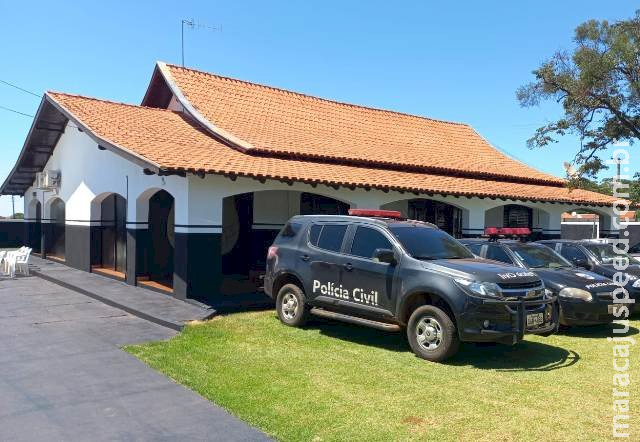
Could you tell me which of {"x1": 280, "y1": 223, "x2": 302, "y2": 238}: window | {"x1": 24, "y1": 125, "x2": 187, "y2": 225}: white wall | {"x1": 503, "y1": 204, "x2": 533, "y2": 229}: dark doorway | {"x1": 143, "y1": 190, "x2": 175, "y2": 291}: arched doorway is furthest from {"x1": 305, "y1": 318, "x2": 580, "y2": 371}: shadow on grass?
A: {"x1": 503, "y1": 204, "x2": 533, "y2": 229}: dark doorway

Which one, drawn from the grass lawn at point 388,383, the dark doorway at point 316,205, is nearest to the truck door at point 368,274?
the grass lawn at point 388,383

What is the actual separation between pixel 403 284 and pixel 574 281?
11.3 feet

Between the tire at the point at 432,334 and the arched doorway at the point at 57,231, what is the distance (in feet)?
52.3

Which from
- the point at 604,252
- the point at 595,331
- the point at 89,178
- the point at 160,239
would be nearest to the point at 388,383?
the point at 595,331

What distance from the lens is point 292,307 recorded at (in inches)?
383

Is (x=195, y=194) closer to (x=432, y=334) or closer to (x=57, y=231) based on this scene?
(x=432, y=334)

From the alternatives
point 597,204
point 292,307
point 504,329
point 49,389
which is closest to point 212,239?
point 292,307

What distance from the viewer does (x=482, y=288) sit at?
7.31 meters

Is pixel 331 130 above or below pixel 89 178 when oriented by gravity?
above

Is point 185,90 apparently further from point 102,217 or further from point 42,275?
point 42,275

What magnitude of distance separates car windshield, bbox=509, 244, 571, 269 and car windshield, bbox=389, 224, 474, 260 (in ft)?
6.84

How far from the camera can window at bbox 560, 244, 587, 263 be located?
1192 centimetres

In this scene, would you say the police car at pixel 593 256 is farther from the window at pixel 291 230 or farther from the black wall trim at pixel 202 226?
the black wall trim at pixel 202 226

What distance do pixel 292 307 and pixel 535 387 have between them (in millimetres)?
4377
